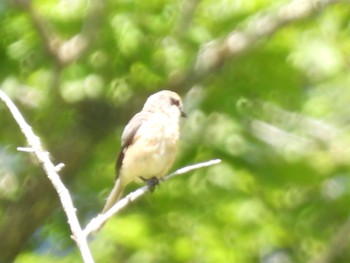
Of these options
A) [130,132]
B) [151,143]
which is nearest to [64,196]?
[151,143]

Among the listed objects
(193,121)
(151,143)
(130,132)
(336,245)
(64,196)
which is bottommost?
(64,196)

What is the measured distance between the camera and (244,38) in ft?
27.3

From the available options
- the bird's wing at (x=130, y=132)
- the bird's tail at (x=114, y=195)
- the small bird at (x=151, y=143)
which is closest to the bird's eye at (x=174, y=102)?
the small bird at (x=151, y=143)

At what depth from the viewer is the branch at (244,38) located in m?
8.16

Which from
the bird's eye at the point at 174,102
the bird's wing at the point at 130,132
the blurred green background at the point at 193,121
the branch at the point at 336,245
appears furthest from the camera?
the branch at the point at 336,245

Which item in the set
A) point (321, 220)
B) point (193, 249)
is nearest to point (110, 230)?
point (193, 249)

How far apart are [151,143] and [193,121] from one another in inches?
78.2

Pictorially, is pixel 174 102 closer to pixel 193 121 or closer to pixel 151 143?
pixel 151 143

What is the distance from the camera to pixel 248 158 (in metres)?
8.39

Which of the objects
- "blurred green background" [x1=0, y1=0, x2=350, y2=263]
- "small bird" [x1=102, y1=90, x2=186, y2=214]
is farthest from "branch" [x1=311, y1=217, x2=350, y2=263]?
"small bird" [x1=102, y1=90, x2=186, y2=214]

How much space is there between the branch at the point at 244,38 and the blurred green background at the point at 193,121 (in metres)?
0.02

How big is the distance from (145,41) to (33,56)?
2.93 ft

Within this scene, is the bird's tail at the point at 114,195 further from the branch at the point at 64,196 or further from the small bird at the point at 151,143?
the branch at the point at 64,196

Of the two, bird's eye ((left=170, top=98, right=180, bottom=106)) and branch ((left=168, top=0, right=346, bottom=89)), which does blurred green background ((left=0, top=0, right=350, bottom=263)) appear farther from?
bird's eye ((left=170, top=98, right=180, bottom=106))
